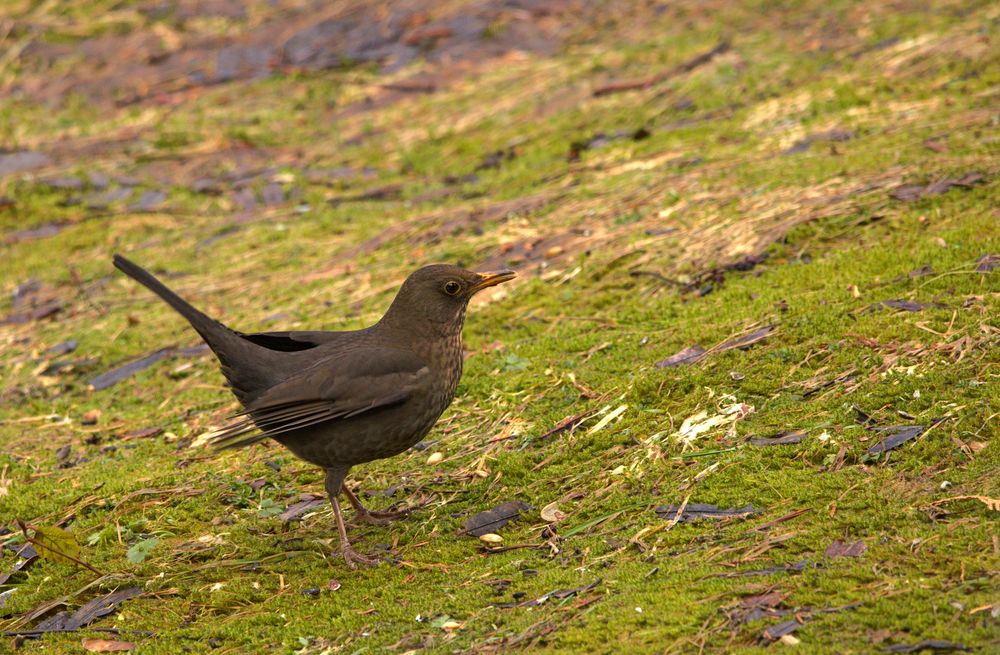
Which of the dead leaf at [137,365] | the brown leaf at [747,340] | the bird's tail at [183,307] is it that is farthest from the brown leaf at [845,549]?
the dead leaf at [137,365]

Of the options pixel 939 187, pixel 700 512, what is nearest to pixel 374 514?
pixel 700 512

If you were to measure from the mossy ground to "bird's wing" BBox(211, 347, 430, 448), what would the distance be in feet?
2.03

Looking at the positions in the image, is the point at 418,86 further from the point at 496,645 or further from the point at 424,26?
the point at 496,645

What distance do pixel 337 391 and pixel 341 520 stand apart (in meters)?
0.60

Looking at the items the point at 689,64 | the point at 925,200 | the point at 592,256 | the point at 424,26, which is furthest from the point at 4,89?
the point at 925,200

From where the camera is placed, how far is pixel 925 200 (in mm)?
6344

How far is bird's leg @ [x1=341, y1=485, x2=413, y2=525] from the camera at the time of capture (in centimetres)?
512

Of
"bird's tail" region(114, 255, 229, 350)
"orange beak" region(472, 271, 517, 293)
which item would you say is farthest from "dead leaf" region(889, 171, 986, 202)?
"bird's tail" region(114, 255, 229, 350)

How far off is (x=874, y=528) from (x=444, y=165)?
7.20 metres

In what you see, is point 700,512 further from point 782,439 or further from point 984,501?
point 984,501

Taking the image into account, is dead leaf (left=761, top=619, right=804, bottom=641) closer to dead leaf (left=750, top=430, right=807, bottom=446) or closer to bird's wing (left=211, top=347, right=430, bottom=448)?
dead leaf (left=750, top=430, right=807, bottom=446)

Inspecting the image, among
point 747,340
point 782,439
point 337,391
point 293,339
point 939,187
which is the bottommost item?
point 782,439

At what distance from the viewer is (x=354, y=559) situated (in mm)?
4711

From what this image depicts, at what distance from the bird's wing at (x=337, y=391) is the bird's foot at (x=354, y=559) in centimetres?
61
